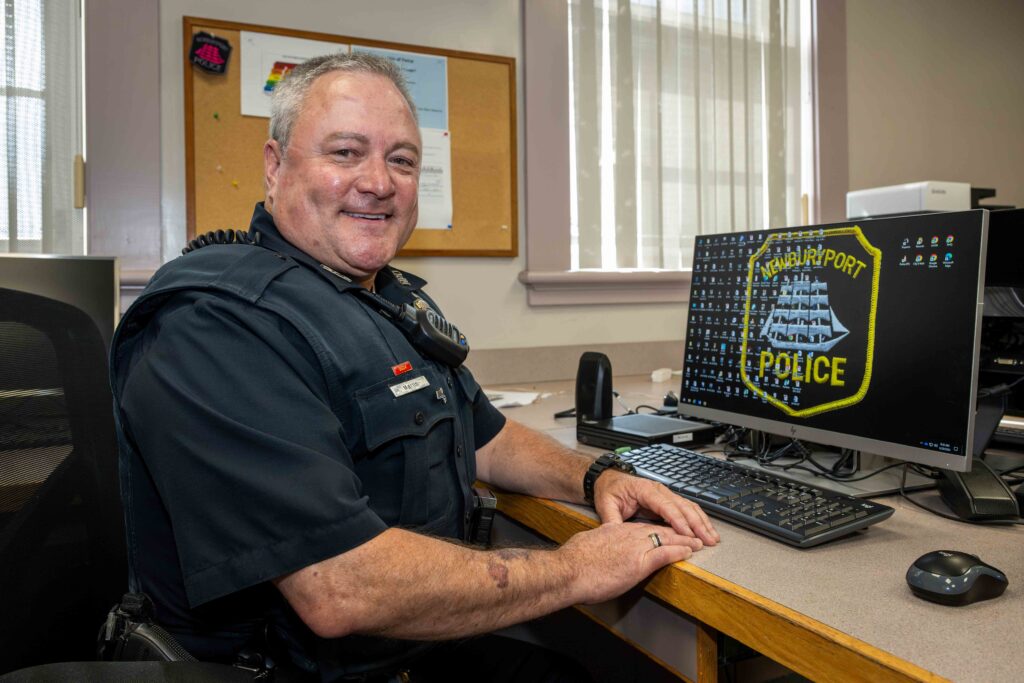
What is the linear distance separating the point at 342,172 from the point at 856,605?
85cm

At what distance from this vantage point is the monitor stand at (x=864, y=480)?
1.01m

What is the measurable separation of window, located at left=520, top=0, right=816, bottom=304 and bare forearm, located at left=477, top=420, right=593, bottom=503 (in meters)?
1.12

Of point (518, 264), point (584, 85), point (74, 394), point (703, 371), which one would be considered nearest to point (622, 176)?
point (584, 85)

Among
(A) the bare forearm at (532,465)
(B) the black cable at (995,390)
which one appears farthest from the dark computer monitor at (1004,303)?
(A) the bare forearm at (532,465)

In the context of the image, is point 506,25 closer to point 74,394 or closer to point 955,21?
point 74,394

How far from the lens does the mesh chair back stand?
0.76 m

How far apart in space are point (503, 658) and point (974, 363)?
77 cm

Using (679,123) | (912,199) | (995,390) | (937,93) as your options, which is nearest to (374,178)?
(995,390)

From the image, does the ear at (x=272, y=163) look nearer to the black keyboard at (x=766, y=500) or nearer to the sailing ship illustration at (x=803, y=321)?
the black keyboard at (x=766, y=500)

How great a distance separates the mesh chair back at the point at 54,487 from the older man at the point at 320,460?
0.07 m

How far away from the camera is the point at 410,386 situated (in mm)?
923

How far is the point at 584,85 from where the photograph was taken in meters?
2.40

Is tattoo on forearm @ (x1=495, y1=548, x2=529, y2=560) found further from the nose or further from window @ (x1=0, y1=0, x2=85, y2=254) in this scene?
window @ (x1=0, y1=0, x2=85, y2=254)

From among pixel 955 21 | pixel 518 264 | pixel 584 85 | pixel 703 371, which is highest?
pixel 955 21
